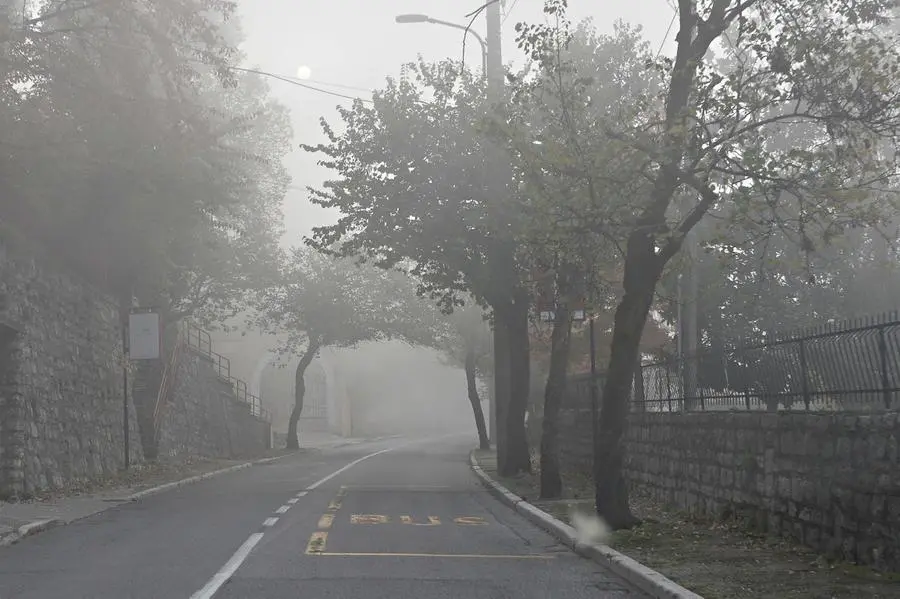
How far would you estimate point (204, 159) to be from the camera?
23891mm

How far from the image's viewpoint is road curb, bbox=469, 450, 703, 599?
28.8 ft

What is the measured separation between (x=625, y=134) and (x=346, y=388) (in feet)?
202

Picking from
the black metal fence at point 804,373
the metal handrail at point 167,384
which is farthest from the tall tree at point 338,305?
the black metal fence at point 804,373

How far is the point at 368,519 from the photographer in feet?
51.3

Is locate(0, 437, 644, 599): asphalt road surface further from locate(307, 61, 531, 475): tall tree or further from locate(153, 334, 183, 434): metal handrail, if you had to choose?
locate(153, 334, 183, 434): metal handrail

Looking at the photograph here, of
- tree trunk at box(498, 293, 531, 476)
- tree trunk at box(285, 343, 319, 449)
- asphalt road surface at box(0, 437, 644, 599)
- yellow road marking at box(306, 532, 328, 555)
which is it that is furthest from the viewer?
tree trunk at box(285, 343, 319, 449)

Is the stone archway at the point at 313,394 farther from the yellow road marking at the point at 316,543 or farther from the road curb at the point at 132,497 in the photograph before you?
the yellow road marking at the point at 316,543

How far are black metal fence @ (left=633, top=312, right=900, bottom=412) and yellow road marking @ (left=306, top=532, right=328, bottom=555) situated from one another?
5.47m

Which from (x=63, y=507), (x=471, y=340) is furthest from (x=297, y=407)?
(x=63, y=507)

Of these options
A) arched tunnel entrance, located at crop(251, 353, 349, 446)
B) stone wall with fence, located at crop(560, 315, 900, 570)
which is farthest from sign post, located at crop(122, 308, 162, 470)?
arched tunnel entrance, located at crop(251, 353, 349, 446)

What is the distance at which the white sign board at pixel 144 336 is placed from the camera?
2516cm

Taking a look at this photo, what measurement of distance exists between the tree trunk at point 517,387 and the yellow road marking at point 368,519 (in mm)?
8787

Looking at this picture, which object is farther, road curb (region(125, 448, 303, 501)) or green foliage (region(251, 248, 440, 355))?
green foliage (region(251, 248, 440, 355))

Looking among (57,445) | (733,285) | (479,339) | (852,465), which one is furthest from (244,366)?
(852,465)
